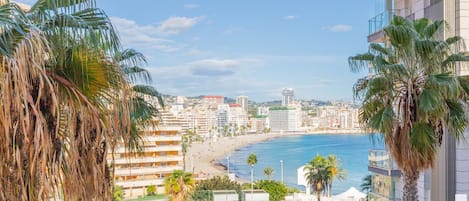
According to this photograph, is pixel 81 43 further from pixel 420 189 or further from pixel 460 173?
pixel 420 189

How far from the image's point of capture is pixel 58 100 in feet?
7.59

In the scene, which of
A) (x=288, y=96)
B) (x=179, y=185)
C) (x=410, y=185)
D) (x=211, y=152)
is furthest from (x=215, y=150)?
(x=410, y=185)

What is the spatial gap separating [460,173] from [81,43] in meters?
6.32

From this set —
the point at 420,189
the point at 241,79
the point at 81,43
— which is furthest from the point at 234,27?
the point at 81,43

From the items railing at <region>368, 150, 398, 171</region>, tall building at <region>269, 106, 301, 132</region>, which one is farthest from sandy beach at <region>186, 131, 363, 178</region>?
railing at <region>368, 150, 398, 171</region>

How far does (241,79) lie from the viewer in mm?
65125

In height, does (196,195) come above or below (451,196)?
below

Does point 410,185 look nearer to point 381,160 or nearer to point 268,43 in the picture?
point 381,160

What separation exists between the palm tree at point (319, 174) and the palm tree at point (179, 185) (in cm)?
762

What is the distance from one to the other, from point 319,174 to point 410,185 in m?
18.1

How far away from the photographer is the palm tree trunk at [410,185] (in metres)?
5.92

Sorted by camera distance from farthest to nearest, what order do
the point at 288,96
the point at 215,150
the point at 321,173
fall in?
the point at 288,96 → the point at 215,150 → the point at 321,173

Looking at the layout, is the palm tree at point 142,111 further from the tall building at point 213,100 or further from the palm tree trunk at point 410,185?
the tall building at point 213,100

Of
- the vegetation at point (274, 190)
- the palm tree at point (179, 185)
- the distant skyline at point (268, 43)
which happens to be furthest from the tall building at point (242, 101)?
the palm tree at point (179, 185)
